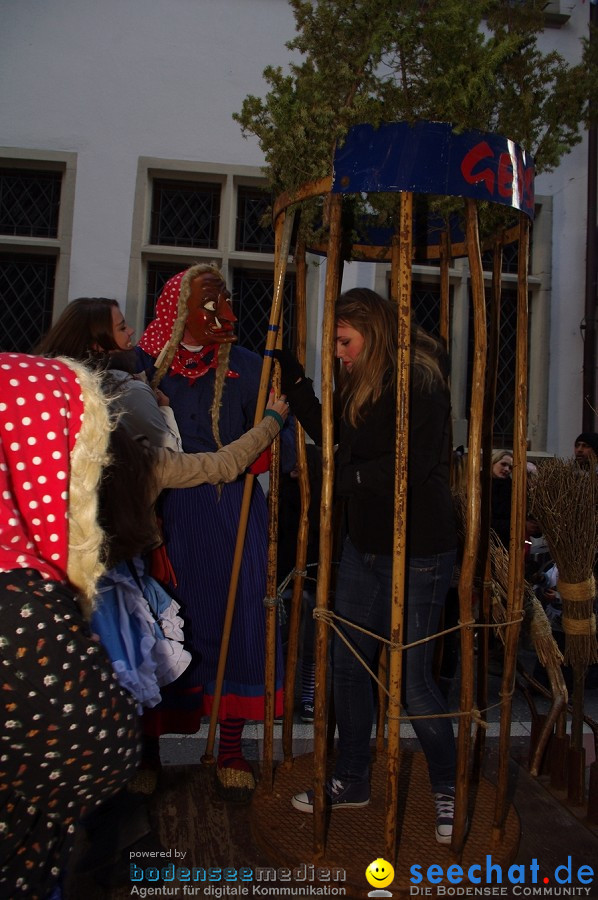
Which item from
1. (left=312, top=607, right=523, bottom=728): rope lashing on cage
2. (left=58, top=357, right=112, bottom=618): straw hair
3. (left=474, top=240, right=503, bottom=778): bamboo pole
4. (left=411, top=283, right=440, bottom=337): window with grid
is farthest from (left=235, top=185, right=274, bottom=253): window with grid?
(left=58, top=357, right=112, bottom=618): straw hair

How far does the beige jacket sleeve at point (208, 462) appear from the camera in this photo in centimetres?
224

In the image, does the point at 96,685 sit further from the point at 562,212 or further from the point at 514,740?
the point at 562,212

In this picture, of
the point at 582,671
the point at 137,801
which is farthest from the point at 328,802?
the point at 582,671

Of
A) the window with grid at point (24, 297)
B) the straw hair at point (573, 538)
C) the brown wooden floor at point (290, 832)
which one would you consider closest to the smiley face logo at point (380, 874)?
the brown wooden floor at point (290, 832)

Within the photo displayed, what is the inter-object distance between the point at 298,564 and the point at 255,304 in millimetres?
4147

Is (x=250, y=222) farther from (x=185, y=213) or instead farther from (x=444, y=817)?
(x=444, y=817)

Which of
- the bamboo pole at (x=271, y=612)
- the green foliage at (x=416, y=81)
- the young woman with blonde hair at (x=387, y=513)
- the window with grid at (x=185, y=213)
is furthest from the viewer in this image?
the window with grid at (x=185, y=213)

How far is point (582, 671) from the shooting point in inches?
117

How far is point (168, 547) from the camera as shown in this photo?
2.86 metres

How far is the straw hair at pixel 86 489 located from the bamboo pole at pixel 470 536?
1260mm

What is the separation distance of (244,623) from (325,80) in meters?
1.85

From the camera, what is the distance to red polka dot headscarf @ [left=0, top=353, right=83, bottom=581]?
1314 millimetres

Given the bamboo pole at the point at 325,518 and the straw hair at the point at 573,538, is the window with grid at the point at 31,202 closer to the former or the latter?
the bamboo pole at the point at 325,518

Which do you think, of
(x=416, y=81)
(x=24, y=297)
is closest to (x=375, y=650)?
(x=416, y=81)
